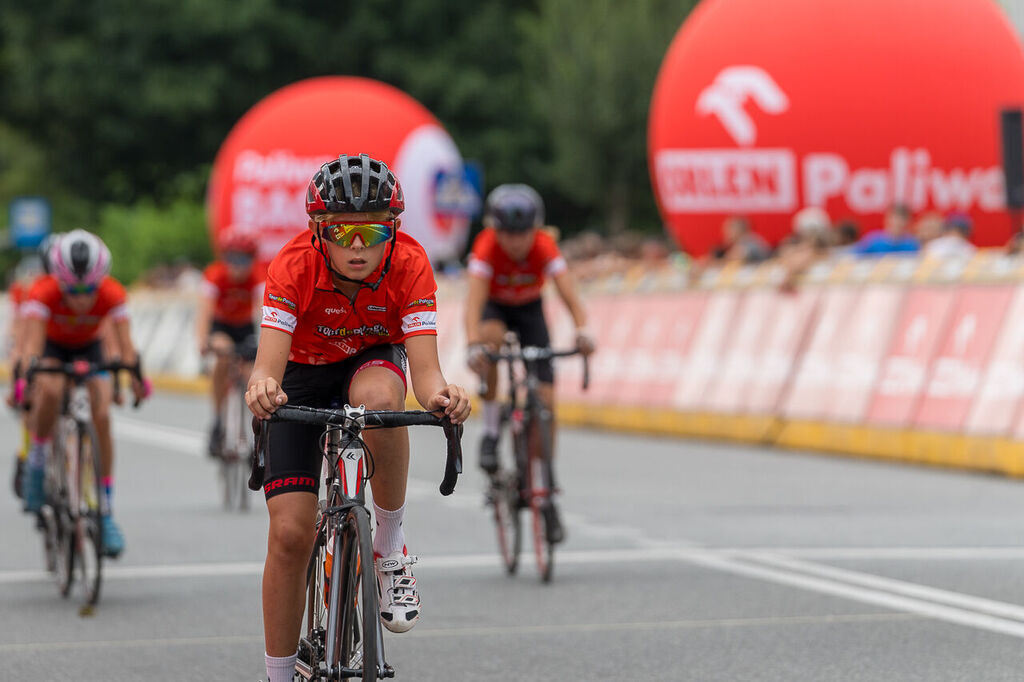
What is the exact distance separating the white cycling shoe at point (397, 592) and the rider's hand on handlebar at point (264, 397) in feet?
2.41

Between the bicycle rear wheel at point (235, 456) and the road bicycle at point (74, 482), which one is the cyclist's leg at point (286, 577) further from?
the bicycle rear wheel at point (235, 456)

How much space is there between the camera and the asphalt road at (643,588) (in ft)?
27.3

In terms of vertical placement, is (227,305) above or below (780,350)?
above

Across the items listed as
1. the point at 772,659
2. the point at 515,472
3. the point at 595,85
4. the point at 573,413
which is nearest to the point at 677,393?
the point at 573,413

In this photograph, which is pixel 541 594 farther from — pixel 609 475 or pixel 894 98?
pixel 894 98

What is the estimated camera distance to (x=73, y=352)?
1137cm

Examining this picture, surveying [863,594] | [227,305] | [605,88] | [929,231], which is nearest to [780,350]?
[929,231]

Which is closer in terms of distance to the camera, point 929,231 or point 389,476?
point 389,476

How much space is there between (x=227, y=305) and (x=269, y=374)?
9.73m

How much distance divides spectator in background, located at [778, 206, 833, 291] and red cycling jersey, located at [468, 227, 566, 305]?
7493 mm

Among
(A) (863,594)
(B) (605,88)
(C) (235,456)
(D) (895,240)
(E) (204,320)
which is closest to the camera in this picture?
(A) (863,594)

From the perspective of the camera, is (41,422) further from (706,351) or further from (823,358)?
(706,351)

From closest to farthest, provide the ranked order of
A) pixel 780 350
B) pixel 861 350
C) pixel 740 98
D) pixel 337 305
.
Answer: pixel 337 305 → pixel 861 350 → pixel 780 350 → pixel 740 98

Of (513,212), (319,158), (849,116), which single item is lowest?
(513,212)
